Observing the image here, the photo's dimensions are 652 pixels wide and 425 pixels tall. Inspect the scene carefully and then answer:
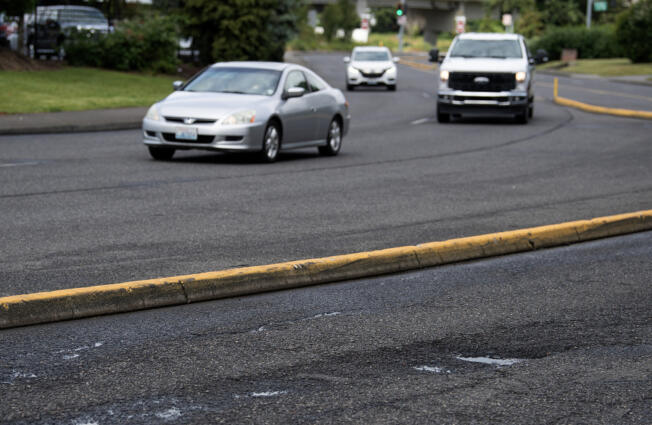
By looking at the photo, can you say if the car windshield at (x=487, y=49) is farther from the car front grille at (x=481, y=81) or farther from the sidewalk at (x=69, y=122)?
the sidewalk at (x=69, y=122)

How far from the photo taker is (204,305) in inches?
264

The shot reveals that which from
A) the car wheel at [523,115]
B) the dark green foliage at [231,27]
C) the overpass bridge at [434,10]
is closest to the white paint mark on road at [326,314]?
the car wheel at [523,115]

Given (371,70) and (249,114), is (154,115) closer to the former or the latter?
(249,114)

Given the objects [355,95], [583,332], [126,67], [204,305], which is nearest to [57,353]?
[204,305]

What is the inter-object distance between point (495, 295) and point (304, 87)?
10746mm

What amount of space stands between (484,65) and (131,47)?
15.7 m

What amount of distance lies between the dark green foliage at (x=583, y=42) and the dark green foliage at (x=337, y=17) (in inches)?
1471

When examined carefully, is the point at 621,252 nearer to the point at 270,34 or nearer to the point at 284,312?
the point at 284,312

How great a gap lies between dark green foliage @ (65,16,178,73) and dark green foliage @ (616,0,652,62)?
31.7 m

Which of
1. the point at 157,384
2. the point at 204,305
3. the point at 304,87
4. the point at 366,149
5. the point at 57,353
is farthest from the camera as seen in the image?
the point at 366,149

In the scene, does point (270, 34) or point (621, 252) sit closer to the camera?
point (621, 252)

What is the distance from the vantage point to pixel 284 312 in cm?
652

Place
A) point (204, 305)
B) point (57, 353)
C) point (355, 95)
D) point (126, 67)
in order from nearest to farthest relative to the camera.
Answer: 1. point (57, 353)
2. point (204, 305)
3. point (126, 67)
4. point (355, 95)

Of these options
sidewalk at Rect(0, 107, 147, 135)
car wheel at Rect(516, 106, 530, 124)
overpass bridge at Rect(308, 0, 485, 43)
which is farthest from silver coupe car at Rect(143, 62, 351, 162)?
overpass bridge at Rect(308, 0, 485, 43)
